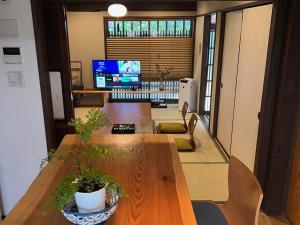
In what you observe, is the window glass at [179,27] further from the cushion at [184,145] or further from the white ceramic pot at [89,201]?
the white ceramic pot at [89,201]

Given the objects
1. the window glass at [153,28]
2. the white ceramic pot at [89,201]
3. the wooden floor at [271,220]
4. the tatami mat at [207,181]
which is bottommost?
the wooden floor at [271,220]

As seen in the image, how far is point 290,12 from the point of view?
7.11 ft

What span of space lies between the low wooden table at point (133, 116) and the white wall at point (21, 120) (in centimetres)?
Result: 70

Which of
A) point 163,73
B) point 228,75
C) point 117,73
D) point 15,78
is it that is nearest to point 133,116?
point 228,75

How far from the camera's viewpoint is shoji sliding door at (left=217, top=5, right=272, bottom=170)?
9.09 feet

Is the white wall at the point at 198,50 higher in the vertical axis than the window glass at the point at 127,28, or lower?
lower

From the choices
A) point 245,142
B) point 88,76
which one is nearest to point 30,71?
point 245,142

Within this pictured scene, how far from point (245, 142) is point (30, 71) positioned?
92.8 inches

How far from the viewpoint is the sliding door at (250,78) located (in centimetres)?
271

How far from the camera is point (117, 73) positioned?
20.0ft

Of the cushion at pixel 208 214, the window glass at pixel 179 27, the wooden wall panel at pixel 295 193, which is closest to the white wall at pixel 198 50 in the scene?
the window glass at pixel 179 27

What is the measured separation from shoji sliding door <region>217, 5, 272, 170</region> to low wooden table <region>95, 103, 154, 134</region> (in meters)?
1.08

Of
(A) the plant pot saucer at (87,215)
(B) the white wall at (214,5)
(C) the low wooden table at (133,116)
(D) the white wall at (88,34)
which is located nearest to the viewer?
(A) the plant pot saucer at (87,215)

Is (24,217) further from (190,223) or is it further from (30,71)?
(30,71)
